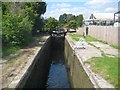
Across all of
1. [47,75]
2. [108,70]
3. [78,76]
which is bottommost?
[47,75]

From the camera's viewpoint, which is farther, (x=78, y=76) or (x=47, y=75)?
(x=47, y=75)

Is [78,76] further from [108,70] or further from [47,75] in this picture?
[47,75]

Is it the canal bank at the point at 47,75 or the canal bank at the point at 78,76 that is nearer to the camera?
the canal bank at the point at 47,75

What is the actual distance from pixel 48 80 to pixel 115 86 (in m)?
10.9

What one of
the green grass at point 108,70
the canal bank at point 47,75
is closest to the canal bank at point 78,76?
the canal bank at point 47,75

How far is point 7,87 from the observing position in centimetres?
912

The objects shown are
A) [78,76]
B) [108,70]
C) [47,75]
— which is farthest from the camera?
[47,75]

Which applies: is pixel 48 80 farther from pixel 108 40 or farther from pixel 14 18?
pixel 108 40

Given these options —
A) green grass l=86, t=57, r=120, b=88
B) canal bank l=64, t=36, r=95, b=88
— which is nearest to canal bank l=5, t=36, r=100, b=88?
canal bank l=64, t=36, r=95, b=88

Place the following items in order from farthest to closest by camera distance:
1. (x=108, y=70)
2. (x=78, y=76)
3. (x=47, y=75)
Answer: (x=47, y=75), (x=78, y=76), (x=108, y=70)

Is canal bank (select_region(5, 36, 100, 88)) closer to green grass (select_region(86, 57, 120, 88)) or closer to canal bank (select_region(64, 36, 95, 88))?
canal bank (select_region(64, 36, 95, 88))

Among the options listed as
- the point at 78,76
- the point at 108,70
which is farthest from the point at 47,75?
the point at 108,70

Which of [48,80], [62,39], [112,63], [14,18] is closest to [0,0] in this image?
[14,18]

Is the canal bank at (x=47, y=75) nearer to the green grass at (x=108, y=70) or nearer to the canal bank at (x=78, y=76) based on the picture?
the canal bank at (x=78, y=76)
